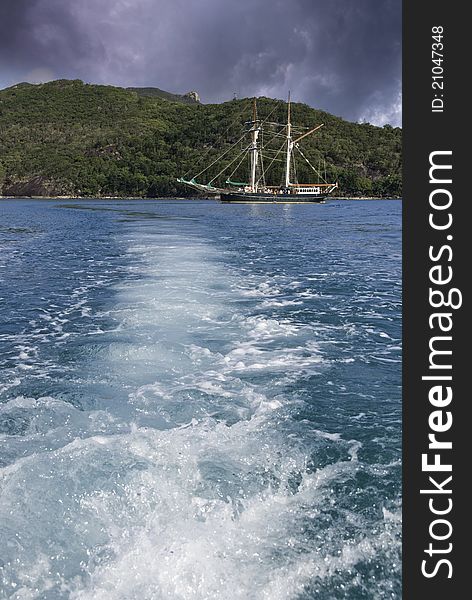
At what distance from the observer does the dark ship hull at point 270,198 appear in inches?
4181

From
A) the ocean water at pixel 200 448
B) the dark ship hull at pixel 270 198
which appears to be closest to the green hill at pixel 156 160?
the dark ship hull at pixel 270 198

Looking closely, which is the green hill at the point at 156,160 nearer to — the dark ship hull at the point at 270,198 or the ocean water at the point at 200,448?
the dark ship hull at the point at 270,198

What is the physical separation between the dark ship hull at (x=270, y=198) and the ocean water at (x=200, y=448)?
309ft

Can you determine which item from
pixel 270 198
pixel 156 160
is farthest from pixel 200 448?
pixel 156 160

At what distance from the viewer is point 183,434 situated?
658 centimetres

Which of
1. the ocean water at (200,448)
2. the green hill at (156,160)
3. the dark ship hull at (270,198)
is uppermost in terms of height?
the green hill at (156,160)

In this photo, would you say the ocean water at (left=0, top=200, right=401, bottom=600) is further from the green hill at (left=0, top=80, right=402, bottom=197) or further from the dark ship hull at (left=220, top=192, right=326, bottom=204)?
the green hill at (left=0, top=80, right=402, bottom=197)

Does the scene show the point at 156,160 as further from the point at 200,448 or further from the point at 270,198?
the point at 200,448

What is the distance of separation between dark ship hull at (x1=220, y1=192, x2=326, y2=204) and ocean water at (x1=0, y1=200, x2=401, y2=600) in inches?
3706

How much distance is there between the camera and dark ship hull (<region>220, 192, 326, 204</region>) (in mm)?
106188

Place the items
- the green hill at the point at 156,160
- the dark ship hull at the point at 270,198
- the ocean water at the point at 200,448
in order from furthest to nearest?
the green hill at the point at 156,160
the dark ship hull at the point at 270,198
the ocean water at the point at 200,448

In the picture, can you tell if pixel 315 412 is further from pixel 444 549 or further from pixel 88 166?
pixel 88 166

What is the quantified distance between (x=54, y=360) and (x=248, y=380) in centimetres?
390

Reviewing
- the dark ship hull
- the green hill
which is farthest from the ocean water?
the green hill
